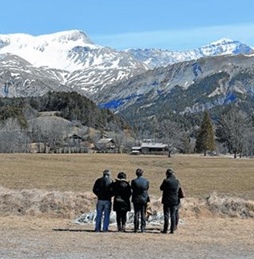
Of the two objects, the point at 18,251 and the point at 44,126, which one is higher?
the point at 44,126

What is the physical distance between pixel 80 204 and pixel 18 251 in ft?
32.5

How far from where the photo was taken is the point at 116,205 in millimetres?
20703

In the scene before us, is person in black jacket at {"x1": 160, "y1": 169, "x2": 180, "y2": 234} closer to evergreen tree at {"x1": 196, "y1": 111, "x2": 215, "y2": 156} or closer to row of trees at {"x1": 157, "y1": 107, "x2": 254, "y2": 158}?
row of trees at {"x1": 157, "y1": 107, "x2": 254, "y2": 158}

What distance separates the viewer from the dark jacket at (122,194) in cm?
2058

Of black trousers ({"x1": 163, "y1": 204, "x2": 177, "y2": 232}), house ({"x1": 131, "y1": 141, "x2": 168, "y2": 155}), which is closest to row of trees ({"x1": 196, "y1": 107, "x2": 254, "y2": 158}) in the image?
house ({"x1": 131, "y1": 141, "x2": 168, "y2": 155})

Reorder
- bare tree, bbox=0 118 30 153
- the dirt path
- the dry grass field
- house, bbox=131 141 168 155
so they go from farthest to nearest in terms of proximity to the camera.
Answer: house, bbox=131 141 168 155 → bare tree, bbox=0 118 30 153 → the dry grass field → the dirt path

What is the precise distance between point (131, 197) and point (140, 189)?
0.65 meters

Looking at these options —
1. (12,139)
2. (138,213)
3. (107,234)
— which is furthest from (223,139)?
(107,234)

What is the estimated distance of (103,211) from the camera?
21.2 metres

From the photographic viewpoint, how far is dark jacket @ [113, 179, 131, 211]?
20578 millimetres

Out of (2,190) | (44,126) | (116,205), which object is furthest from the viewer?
(44,126)

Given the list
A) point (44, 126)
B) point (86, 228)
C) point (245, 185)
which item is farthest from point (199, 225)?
point (44, 126)

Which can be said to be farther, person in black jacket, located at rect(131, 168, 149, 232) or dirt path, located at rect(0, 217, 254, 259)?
person in black jacket, located at rect(131, 168, 149, 232)

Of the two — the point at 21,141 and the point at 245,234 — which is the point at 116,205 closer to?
the point at 245,234
